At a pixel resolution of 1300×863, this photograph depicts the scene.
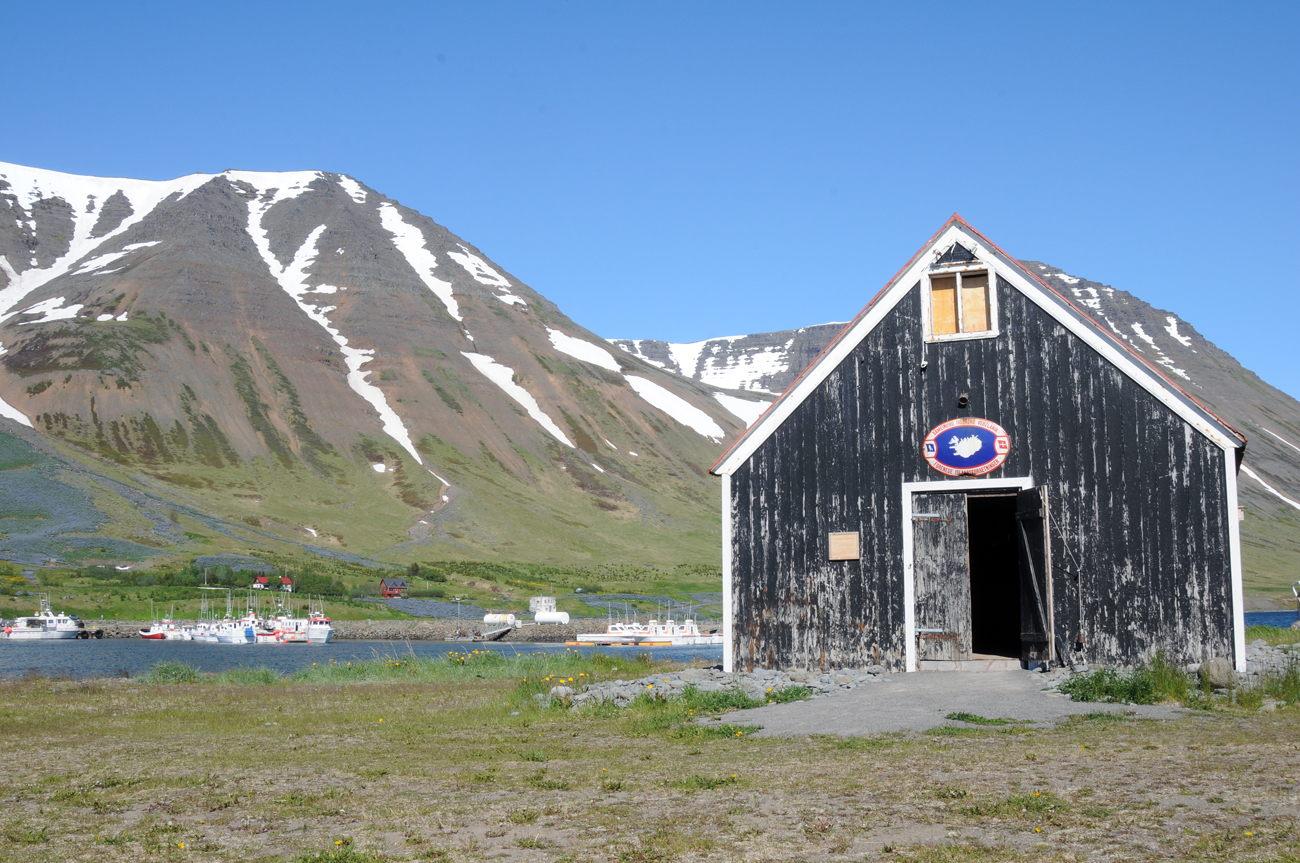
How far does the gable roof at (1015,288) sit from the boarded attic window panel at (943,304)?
359 millimetres

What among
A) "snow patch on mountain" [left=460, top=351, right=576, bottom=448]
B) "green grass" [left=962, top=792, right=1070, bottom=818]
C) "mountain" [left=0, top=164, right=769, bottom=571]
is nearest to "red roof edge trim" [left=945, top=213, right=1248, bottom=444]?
"green grass" [left=962, top=792, right=1070, bottom=818]

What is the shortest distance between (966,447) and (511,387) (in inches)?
6066

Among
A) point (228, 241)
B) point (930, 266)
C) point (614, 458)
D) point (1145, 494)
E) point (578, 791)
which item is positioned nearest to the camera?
point (578, 791)

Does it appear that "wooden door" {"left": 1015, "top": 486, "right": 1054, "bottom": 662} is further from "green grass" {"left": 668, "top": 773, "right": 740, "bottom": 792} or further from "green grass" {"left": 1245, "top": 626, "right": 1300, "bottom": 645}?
"green grass" {"left": 668, "top": 773, "right": 740, "bottom": 792}

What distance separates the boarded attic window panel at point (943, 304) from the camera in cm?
2206


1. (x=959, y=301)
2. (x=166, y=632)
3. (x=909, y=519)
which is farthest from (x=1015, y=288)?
(x=166, y=632)

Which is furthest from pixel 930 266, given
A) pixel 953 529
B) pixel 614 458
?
pixel 614 458

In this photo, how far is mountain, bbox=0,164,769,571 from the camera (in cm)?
11488

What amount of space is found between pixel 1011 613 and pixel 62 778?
72.1 feet

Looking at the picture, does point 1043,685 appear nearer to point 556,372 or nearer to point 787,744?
point 787,744

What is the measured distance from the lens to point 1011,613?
90.5 feet

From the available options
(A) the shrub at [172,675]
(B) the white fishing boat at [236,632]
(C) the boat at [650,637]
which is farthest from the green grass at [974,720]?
(B) the white fishing boat at [236,632]

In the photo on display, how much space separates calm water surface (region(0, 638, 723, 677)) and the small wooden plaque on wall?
25341mm

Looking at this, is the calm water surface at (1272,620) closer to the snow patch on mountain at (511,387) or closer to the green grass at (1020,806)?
the green grass at (1020,806)
